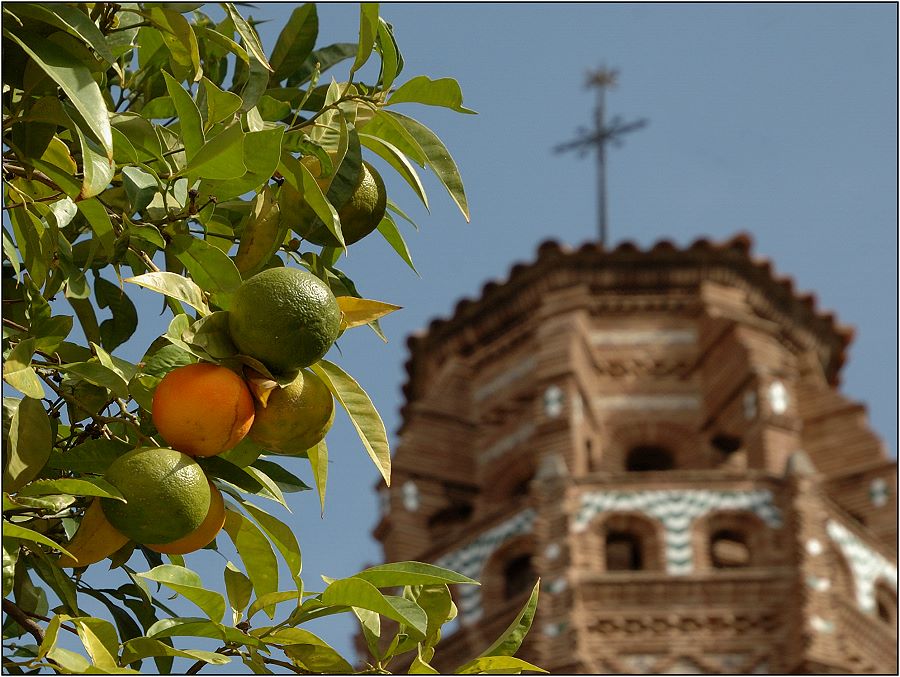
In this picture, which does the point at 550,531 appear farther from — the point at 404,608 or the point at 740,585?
the point at 404,608

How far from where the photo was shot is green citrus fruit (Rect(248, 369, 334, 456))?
118 inches

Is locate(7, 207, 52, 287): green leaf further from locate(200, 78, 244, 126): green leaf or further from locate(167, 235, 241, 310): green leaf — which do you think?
locate(200, 78, 244, 126): green leaf

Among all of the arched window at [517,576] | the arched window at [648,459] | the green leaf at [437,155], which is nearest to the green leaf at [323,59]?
the green leaf at [437,155]

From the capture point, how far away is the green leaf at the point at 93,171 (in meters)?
2.96

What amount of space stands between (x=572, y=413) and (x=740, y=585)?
120 inches

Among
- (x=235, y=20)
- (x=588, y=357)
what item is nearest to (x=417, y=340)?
(x=588, y=357)

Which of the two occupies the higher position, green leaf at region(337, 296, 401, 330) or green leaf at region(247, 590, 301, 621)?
green leaf at region(337, 296, 401, 330)

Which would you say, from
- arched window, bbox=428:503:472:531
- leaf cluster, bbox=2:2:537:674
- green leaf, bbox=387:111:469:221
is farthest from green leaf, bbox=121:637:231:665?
arched window, bbox=428:503:472:531

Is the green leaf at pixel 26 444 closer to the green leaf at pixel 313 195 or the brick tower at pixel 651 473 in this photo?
the green leaf at pixel 313 195

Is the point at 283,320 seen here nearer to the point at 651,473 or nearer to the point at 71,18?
the point at 71,18

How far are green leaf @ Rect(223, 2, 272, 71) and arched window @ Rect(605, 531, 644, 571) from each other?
18.8 meters

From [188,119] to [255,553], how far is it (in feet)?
2.38

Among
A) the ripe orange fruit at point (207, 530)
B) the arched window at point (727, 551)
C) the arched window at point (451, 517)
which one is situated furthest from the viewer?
the arched window at point (451, 517)

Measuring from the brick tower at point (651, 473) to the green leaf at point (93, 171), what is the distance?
57.4 ft
